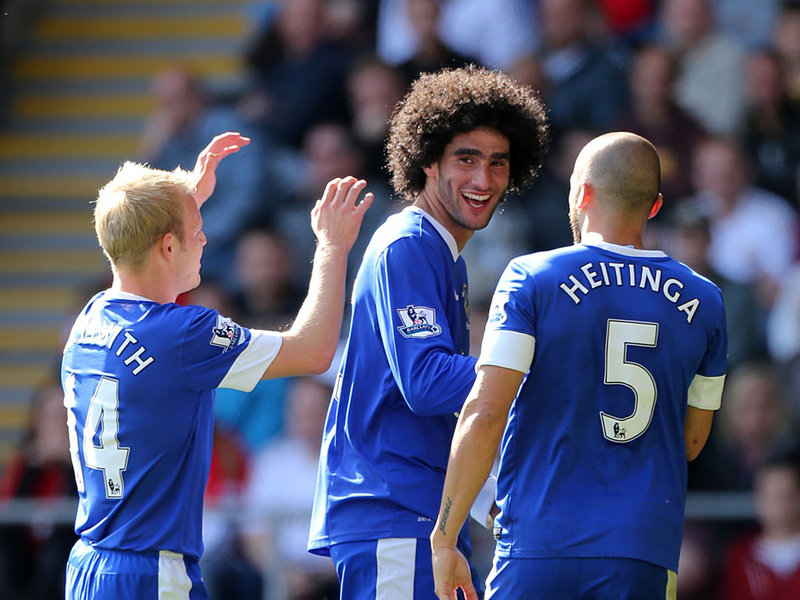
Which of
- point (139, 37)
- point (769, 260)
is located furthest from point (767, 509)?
point (139, 37)

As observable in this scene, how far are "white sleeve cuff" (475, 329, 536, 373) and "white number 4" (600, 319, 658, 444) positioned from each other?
23cm

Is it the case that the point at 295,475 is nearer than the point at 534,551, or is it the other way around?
the point at 534,551

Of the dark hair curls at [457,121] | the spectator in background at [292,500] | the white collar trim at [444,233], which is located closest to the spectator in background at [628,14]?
the spectator in background at [292,500]

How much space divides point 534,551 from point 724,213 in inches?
199

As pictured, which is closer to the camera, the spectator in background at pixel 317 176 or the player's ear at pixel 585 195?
the player's ear at pixel 585 195

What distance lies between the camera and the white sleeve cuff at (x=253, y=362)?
3.81 m

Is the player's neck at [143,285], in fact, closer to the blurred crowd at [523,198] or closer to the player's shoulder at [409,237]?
the player's shoulder at [409,237]

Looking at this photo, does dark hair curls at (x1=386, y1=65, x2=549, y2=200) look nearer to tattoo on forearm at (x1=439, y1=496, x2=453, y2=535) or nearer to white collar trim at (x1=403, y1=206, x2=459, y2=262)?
white collar trim at (x1=403, y1=206, x2=459, y2=262)

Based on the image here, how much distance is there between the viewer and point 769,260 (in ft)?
26.1

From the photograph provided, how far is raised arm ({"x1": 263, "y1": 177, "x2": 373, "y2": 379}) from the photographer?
3865mm

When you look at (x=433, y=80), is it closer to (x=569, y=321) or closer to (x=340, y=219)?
→ (x=340, y=219)

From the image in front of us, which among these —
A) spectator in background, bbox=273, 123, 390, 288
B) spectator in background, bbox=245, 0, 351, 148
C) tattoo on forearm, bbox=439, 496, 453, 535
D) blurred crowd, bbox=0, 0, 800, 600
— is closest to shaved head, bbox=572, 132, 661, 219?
tattoo on forearm, bbox=439, 496, 453, 535

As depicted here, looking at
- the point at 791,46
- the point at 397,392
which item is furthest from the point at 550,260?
the point at 791,46

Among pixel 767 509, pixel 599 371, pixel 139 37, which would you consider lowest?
pixel 767 509
